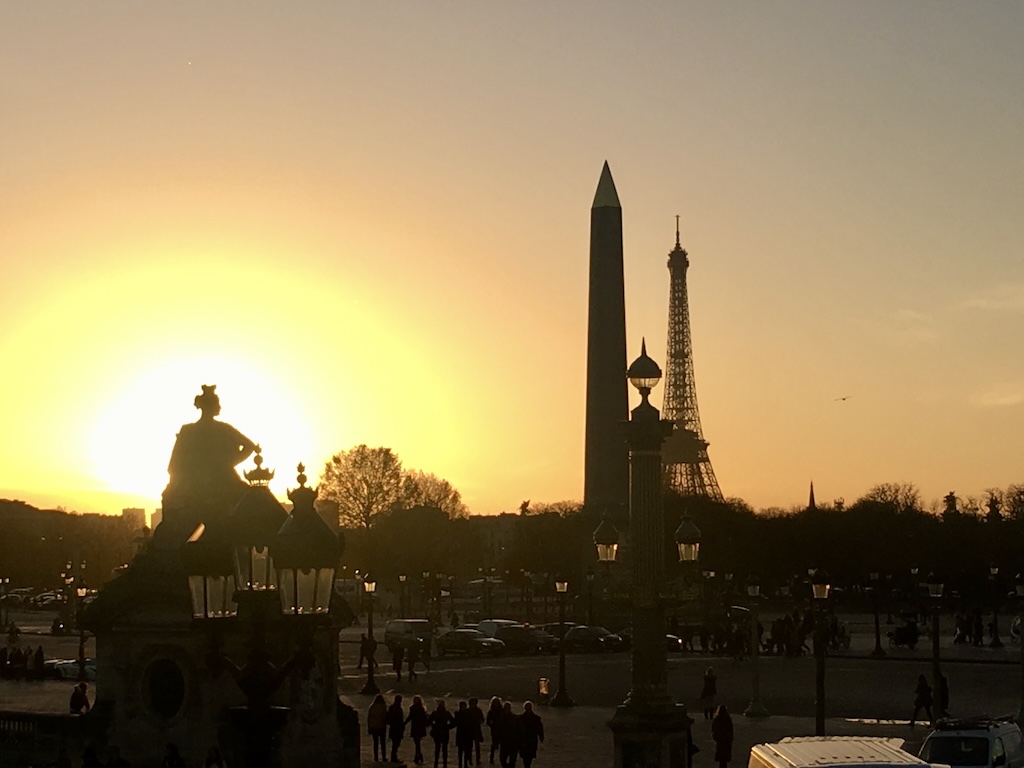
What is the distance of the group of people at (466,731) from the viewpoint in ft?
81.8

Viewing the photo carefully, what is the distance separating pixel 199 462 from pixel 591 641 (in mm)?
37734

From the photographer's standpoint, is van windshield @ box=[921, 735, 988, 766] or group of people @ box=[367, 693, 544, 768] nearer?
van windshield @ box=[921, 735, 988, 766]

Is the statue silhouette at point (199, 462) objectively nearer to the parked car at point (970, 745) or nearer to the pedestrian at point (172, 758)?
the pedestrian at point (172, 758)

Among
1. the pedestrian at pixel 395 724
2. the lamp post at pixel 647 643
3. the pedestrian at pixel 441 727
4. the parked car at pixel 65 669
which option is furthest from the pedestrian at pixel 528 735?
the parked car at pixel 65 669

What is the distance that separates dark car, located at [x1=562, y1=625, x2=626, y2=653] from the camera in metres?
57.4

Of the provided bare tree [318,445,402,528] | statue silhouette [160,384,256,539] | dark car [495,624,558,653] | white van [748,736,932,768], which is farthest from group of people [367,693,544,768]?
bare tree [318,445,402,528]

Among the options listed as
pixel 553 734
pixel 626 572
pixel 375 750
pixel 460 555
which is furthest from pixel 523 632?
pixel 460 555

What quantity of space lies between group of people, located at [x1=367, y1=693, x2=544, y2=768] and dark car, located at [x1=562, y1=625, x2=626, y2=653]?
2942 centimetres

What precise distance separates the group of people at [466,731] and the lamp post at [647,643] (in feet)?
17.5

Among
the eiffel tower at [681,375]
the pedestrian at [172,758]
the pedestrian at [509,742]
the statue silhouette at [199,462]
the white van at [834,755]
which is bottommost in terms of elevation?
the pedestrian at [509,742]

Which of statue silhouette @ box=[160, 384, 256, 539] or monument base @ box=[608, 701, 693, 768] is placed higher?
statue silhouette @ box=[160, 384, 256, 539]

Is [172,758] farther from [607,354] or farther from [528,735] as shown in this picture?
[607,354]

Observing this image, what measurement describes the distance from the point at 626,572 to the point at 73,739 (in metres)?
44.9

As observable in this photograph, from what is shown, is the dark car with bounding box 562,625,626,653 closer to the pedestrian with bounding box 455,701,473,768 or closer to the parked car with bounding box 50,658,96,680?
the parked car with bounding box 50,658,96,680
